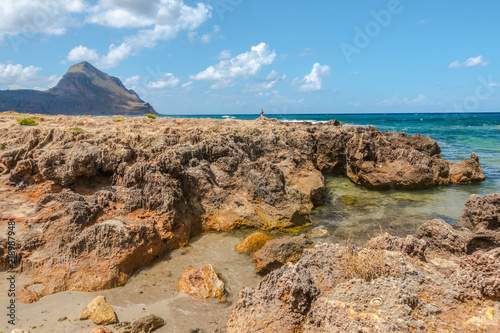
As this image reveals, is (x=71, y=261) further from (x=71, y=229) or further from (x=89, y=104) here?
(x=89, y=104)

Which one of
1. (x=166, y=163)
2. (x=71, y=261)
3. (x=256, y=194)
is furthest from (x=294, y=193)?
(x=71, y=261)

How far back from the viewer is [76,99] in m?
93.4

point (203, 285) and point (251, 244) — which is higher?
point (251, 244)

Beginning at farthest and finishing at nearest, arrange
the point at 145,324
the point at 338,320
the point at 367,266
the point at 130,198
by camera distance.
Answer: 1. the point at 130,198
2. the point at 145,324
3. the point at 367,266
4. the point at 338,320

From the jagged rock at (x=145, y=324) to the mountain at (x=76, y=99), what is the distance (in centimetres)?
7522

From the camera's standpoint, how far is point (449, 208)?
1004 cm

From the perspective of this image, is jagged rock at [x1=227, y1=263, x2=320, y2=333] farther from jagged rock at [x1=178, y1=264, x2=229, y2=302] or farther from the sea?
the sea

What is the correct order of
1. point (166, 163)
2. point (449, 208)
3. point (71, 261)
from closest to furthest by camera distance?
point (71, 261)
point (166, 163)
point (449, 208)

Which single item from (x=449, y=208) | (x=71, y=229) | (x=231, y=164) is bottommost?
(x=449, y=208)

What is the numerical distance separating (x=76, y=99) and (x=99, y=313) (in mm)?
106711

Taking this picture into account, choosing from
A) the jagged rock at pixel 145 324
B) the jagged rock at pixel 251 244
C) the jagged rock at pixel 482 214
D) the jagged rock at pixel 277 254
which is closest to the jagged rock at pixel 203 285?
the jagged rock at pixel 145 324

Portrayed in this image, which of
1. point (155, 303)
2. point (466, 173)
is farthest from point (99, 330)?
point (466, 173)

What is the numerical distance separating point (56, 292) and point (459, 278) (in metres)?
5.61

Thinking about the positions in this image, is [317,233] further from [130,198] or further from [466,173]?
[466,173]
